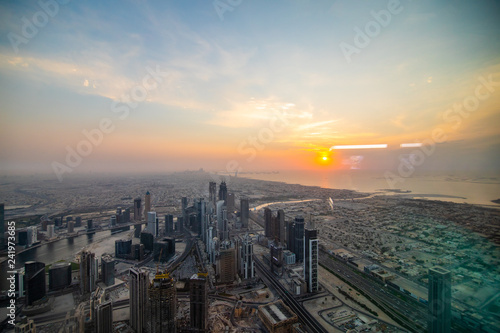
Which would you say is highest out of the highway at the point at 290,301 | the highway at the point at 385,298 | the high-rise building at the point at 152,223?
the high-rise building at the point at 152,223

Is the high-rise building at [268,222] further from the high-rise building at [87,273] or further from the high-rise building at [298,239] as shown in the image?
the high-rise building at [87,273]

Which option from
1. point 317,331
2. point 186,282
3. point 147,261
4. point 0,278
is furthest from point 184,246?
point 317,331

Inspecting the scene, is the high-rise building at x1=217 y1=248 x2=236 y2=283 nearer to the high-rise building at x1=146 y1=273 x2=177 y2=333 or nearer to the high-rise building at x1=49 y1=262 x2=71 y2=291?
the high-rise building at x1=146 y1=273 x2=177 y2=333

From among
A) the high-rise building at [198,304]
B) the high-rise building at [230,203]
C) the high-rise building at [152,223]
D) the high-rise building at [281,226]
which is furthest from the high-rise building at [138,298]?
the high-rise building at [230,203]

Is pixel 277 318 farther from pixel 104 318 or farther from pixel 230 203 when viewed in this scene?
pixel 230 203

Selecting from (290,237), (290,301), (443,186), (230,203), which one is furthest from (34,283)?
(443,186)

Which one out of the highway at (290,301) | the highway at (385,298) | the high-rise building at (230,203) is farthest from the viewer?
the high-rise building at (230,203)

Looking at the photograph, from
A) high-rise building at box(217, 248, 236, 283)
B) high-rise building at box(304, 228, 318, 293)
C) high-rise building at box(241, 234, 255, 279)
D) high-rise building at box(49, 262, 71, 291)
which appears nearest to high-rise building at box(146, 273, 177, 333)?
high-rise building at box(217, 248, 236, 283)
